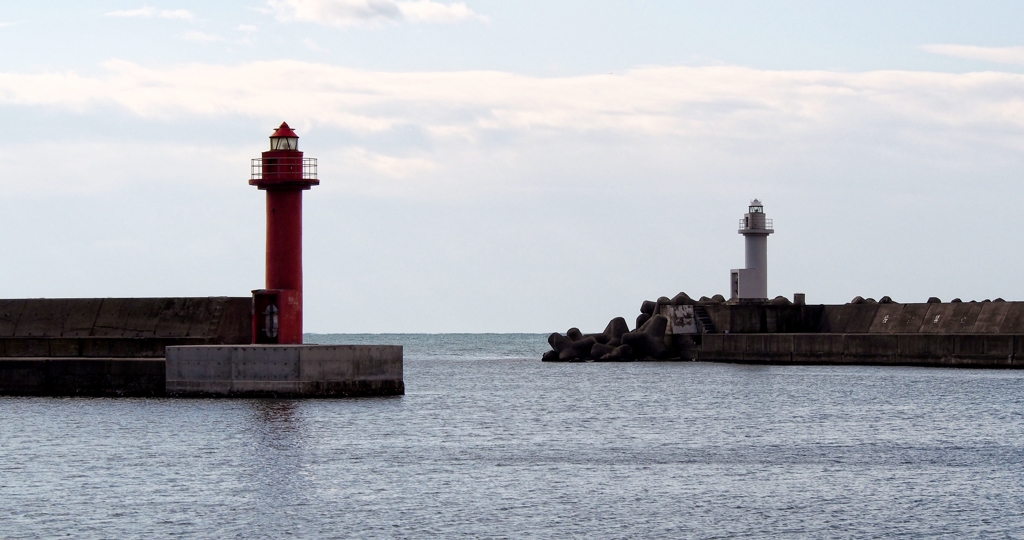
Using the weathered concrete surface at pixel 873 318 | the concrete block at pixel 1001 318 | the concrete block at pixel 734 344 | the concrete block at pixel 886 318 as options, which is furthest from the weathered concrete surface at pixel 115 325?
the concrete block at pixel 886 318

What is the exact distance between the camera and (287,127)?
30.3 m

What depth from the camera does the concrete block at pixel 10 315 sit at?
32.7 metres

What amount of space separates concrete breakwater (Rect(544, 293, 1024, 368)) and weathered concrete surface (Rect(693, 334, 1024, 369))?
4cm

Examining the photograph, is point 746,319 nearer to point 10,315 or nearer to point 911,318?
point 911,318

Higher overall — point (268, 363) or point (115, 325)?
point (115, 325)

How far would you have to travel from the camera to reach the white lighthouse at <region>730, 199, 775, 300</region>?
2167 inches

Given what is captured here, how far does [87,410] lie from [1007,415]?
65.9ft

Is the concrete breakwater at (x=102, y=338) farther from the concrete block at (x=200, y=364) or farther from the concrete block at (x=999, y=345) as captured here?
the concrete block at (x=999, y=345)

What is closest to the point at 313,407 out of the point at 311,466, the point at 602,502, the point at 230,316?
the point at 230,316

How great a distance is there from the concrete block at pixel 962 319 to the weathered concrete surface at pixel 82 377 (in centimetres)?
3091

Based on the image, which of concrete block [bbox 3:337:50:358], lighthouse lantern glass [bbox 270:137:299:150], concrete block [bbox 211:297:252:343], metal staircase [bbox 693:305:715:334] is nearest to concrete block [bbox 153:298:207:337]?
concrete block [bbox 211:297:252:343]

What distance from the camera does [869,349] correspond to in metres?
51.1

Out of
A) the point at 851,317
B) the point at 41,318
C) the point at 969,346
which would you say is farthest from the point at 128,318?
the point at 851,317

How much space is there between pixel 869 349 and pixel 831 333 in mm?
2927
